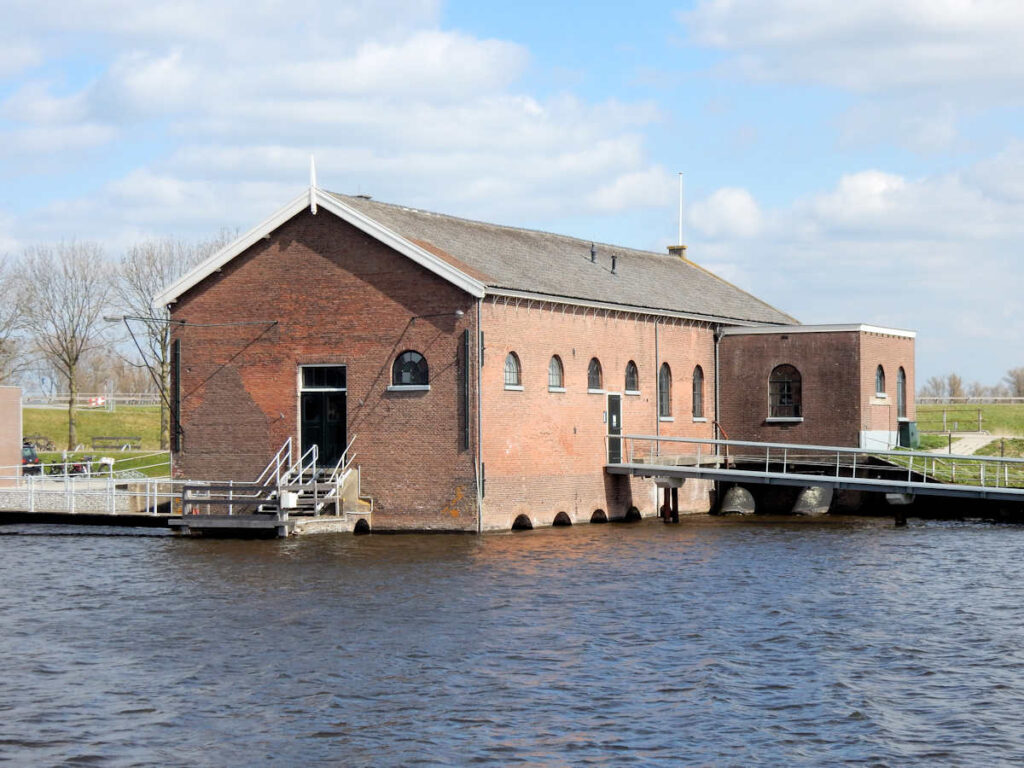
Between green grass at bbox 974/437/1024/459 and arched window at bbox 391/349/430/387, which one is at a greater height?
arched window at bbox 391/349/430/387

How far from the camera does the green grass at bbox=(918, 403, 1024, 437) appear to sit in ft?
212

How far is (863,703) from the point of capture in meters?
15.8

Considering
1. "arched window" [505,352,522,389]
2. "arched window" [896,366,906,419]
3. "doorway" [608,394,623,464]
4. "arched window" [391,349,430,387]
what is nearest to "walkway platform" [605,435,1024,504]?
"doorway" [608,394,623,464]

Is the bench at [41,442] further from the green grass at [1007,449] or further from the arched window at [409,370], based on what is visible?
the green grass at [1007,449]

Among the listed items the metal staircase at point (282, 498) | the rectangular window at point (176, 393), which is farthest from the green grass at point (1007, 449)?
the rectangular window at point (176, 393)

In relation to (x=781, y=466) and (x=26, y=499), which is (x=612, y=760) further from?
(x=26, y=499)

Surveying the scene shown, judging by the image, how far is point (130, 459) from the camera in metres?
56.8

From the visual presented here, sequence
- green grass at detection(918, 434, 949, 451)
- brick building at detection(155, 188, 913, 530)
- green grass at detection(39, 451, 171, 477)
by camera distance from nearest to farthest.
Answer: brick building at detection(155, 188, 913, 530) < green grass at detection(918, 434, 949, 451) < green grass at detection(39, 451, 171, 477)

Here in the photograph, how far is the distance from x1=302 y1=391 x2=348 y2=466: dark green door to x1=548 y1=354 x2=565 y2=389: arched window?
17.8 feet

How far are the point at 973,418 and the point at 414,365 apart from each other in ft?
147

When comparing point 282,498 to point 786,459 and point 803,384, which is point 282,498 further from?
point 803,384

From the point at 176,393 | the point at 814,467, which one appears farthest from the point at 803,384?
the point at 176,393

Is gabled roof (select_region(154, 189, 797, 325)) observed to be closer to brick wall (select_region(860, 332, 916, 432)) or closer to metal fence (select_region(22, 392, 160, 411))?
brick wall (select_region(860, 332, 916, 432))

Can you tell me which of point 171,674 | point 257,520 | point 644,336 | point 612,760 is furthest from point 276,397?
point 612,760
